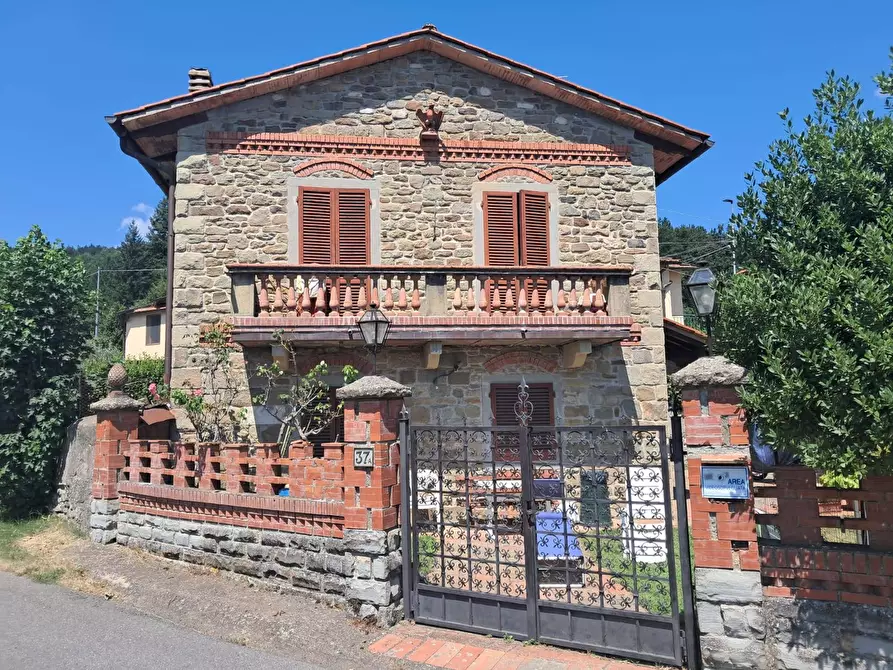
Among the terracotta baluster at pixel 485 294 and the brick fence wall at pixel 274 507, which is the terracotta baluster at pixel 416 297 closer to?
the terracotta baluster at pixel 485 294

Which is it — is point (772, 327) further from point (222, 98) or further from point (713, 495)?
point (222, 98)

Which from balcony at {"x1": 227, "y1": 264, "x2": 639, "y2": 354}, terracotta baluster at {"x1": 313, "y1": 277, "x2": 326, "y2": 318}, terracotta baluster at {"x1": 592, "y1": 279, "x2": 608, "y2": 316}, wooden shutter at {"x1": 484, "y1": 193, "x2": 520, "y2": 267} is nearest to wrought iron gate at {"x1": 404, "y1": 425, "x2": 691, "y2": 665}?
balcony at {"x1": 227, "y1": 264, "x2": 639, "y2": 354}

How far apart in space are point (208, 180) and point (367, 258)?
3033 mm

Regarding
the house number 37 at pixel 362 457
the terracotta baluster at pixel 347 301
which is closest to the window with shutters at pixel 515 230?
the terracotta baluster at pixel 347 301

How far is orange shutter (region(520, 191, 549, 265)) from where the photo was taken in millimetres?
10719

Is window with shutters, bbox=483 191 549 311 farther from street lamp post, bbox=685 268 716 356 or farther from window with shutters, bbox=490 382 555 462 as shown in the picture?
street lamp post, bbox=685 268 716 356

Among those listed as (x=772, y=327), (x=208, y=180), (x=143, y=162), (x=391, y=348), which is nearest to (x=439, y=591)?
(x=772, y=327)

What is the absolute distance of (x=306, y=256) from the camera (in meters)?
10.2

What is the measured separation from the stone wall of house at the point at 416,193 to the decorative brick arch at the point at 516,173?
0.48 ft

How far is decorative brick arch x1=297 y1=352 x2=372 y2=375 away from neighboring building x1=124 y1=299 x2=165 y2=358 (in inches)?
891

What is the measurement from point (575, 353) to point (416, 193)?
4.02 metres

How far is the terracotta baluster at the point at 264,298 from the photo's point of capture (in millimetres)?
8953

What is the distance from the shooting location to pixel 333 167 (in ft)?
34.2

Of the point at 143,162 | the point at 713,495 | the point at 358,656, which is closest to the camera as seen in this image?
the point at 713,495
